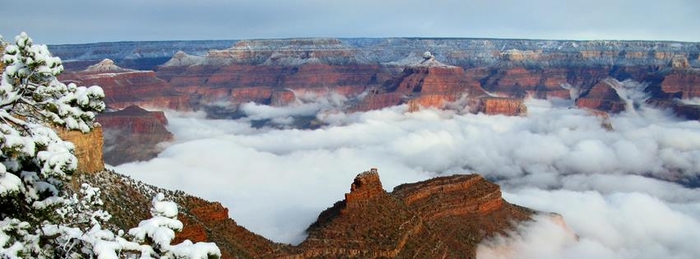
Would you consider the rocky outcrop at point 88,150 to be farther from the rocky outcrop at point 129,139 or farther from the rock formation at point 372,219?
the rocky outcrop at point 129,139

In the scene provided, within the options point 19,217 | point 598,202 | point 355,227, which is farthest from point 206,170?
point 19,217

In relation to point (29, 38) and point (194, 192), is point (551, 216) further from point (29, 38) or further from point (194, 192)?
point (29, 38)

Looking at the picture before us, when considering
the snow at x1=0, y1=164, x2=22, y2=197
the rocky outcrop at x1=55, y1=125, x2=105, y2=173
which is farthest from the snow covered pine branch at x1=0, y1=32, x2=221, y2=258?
the rocky outcrop at x1=55, y1=125, x2=105, y2=173

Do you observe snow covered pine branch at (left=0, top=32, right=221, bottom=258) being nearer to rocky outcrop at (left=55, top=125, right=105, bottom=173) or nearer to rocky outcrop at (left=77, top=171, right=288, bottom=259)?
rocky outcrop at (left=77, top=171, right=288, bottom=259)

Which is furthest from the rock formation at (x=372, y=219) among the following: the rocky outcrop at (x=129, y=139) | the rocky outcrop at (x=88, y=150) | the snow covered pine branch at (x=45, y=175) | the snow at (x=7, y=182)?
the rocky outcrop at (x=129, y=139)

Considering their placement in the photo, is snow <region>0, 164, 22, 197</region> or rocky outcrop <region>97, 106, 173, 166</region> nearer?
snow <region>0, 164, 22, 197</region>
